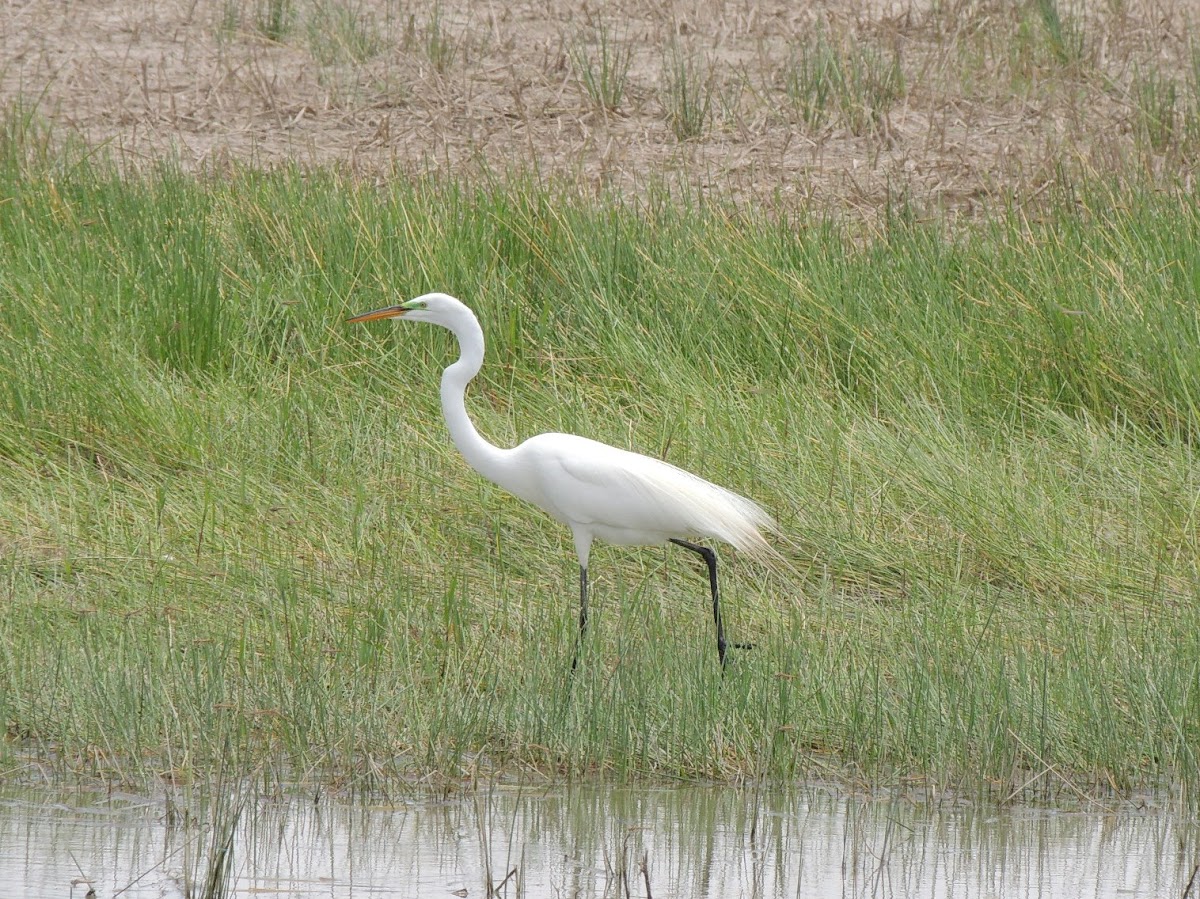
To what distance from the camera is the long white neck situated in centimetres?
537

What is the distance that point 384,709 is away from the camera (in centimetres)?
432

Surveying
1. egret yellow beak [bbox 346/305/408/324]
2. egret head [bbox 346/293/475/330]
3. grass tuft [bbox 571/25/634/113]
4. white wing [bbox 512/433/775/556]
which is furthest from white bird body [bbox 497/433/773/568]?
grass tuft [bbox 571/25/634/113]

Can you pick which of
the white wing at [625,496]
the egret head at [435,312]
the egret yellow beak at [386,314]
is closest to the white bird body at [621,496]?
the white wing at [625,496]

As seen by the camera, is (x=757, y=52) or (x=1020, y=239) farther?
(x=757, y=52)

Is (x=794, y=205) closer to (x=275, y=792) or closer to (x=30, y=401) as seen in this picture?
(x=30, y=401)

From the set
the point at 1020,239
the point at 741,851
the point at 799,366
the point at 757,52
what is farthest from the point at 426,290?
the point at 757,52

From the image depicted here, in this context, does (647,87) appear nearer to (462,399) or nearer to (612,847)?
(462,399)

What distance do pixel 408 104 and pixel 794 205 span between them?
3606 millimetres

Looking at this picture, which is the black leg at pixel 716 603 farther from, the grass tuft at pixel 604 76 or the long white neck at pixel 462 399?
the grass tuft at pixel 604 76

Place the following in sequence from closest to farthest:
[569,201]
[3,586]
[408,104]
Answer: [3,586]
[569,201]
[408,104]

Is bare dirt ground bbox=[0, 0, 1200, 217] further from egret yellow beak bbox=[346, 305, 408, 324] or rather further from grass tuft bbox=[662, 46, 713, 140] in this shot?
egret yellow beak bbox=[346, 305, 408, 324]

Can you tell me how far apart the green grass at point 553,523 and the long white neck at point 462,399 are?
358 millimetres

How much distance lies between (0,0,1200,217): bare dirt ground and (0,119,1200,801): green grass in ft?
4.72

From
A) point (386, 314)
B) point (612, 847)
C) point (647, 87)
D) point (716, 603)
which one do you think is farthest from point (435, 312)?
point (647, 87)
